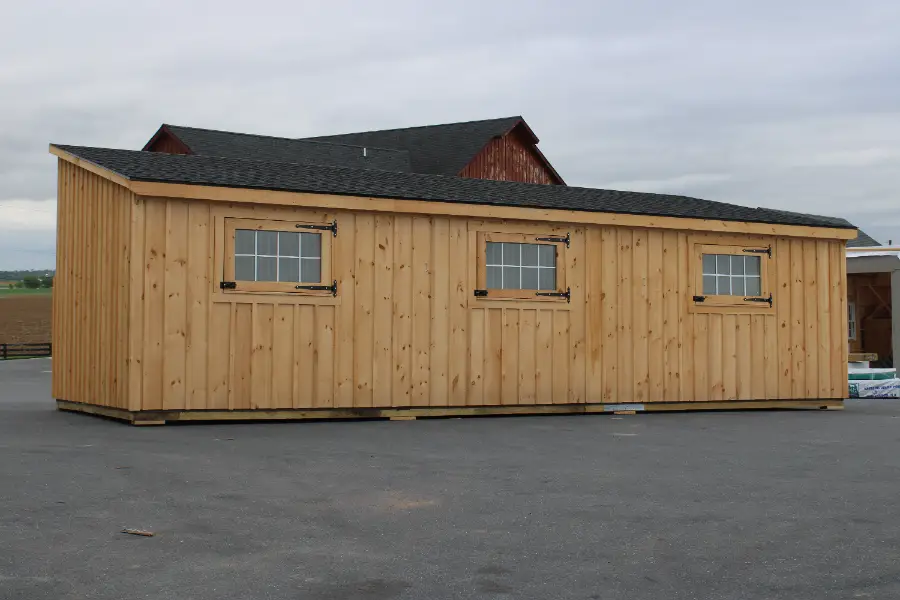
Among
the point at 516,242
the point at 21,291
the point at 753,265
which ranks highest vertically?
the point at 21,291

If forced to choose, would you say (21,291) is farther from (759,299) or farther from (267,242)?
(759,299)

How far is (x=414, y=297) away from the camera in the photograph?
1198 centimetres

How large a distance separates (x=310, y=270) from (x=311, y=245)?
282 millimetres

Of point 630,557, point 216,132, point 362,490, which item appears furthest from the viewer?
point 216,132

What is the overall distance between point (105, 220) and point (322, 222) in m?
2.38

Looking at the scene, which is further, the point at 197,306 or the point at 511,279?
the point at 511,279

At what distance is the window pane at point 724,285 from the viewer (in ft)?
44.9

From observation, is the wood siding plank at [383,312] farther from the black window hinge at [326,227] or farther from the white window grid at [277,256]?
the white window grid at [277,256]

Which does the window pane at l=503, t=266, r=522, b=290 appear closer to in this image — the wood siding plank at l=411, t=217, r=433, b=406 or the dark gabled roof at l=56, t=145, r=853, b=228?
the dark gabled roof at l=56, t=145, r=853, b=228

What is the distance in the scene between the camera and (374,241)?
38.8ft

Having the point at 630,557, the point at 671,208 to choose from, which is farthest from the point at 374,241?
the point at 630,557

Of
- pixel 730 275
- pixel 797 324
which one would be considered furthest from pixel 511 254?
pixel 797 324

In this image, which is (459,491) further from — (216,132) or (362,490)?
(216,132)

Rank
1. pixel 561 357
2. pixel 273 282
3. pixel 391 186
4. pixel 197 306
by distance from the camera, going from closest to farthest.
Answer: pixel 197 306, pixel 273 282, pixel 391 186, pixel 561 357
